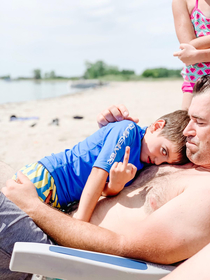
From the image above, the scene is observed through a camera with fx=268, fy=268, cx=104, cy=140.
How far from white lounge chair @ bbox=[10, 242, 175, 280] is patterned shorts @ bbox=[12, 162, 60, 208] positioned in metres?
0.74

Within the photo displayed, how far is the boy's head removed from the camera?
6.56 feet

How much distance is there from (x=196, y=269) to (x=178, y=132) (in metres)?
1.11

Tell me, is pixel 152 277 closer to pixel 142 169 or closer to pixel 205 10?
pixel 142 169

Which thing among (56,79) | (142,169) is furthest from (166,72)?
(142,169)

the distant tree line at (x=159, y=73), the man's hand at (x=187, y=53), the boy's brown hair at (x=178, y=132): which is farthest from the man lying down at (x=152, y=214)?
the distant tree line at (x=159, y=73)

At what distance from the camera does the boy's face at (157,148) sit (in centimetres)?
203

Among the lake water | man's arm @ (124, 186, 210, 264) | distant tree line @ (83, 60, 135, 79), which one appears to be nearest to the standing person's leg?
man's arm @ (124, 186, 210, 264)

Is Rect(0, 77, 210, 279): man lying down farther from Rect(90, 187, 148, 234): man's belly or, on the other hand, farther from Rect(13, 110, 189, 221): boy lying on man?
Rect(13, 110, 189, 221): boy lying on man

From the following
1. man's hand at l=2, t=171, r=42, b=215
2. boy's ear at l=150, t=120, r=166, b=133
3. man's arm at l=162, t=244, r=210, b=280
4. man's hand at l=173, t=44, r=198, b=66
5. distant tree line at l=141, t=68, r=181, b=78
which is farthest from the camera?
distant tree line at l=141, t=68, r=181, b=78

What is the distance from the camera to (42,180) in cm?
208

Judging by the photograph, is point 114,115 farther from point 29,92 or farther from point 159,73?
point 159,73

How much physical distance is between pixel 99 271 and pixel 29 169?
112 centimetres

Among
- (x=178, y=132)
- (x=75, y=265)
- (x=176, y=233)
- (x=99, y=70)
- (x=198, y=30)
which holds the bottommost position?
(x=75, y=265)

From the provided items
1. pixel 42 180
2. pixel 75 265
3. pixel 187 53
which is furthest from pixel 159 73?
pixel 75 265
